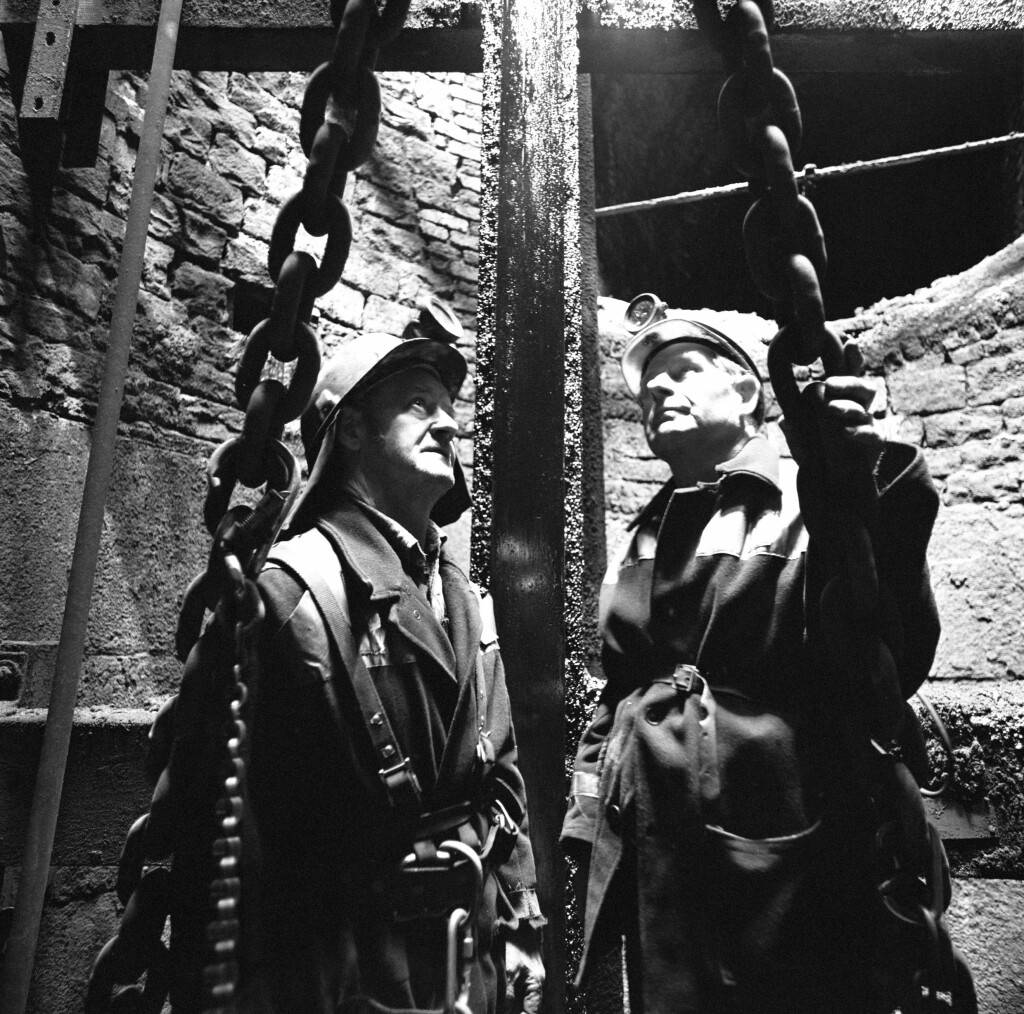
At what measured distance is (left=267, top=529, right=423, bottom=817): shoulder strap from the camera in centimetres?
117

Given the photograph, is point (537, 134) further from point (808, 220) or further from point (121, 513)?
point (121, 513)

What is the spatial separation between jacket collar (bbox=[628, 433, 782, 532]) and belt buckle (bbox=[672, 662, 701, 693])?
355 mm

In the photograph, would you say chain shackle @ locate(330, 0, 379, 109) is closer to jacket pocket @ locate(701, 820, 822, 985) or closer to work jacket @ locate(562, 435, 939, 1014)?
work jacket @ locate(562, 435, 939, 1014)

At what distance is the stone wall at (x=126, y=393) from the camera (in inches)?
91.5

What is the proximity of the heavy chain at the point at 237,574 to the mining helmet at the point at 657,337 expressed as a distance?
39.2 inches

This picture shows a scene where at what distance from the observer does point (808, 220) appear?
87 cm

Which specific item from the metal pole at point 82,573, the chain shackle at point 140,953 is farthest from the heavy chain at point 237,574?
the metal pole at point 82,573

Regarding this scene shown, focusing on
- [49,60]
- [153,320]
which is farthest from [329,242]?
[153,320]

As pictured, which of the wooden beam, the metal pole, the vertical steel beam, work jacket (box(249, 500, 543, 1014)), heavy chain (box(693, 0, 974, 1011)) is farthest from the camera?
the metal pole

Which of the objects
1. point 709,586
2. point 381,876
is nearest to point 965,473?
point 709,586

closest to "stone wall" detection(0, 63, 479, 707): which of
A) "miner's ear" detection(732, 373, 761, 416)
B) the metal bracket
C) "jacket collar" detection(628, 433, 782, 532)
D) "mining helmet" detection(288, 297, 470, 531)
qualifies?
the metal bracket

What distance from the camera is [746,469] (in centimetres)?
163

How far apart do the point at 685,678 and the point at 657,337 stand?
0.75m

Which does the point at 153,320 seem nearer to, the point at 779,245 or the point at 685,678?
the point at 685,678
